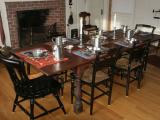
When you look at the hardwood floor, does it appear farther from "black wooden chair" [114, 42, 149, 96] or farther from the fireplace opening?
the fireplace opening

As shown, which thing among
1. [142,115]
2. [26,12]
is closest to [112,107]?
[142,115]

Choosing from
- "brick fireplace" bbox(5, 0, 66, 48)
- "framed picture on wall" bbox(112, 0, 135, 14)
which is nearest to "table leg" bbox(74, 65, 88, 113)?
"brick fireplace" bbox(5, 0, 66, 48)

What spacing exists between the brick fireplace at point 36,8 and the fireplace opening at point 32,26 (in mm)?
104

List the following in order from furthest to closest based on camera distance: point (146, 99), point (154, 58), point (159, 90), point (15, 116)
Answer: point (154, 58), point (159, 90), point (146, 99), point (15, 116)

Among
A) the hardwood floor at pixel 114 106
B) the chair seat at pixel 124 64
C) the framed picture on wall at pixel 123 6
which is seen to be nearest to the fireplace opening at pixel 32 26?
the hardwood floor at pixel 114 106

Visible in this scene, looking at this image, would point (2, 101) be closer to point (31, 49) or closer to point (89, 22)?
point (31, 49)

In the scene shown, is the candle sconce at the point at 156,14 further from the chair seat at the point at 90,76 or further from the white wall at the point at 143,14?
the chair seat at the point at 90,76

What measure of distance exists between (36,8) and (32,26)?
1.53 ft

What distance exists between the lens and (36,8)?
4492 mm

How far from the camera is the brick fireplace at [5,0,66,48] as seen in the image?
13.6 ft

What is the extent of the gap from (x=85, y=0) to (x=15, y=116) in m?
3.81

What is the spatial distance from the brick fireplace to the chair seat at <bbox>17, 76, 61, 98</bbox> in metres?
2.31

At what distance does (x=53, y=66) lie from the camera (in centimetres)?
212

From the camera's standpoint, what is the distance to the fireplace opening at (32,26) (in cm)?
446
